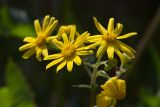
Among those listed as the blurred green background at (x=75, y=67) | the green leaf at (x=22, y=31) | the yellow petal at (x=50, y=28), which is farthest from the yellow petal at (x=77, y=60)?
the green leaf at (x=22, y=31)

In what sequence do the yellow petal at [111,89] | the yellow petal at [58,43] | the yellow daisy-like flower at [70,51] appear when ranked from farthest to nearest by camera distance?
the yellow petal at [58,43] < the yellow daisy-like flower at [70,51] < the yellow petal at [111,89]

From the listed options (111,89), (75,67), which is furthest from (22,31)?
(111,89)

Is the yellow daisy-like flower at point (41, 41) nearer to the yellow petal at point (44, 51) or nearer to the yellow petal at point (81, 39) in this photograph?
the yellow petal at point (44, 51)

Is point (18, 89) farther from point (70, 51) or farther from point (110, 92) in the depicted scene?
point (110, 92)

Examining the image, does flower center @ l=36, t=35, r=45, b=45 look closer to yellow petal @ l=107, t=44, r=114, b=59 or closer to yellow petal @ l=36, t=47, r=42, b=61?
yellow petal @ l=36, t=47, r=42, b=61

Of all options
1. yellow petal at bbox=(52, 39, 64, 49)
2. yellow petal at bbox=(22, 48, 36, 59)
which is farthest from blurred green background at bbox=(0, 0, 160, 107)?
yellow petal at bbox=(52, 39, 64, 49)

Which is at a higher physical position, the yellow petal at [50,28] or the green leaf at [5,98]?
the yellow petal at [50,28]
